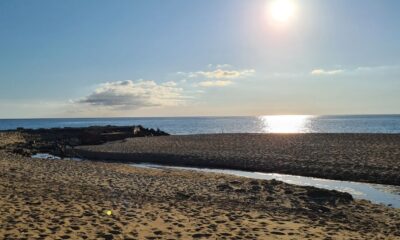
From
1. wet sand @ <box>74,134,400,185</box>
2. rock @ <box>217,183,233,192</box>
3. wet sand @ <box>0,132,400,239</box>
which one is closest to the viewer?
wet sand @ <box>0,132,400,239</box>

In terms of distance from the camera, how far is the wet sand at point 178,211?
9898mm

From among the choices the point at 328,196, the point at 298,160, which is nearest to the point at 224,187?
the point at 328,196

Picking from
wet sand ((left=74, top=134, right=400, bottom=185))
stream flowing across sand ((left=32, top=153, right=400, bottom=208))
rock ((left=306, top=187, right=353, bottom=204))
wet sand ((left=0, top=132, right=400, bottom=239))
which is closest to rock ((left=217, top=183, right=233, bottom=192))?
wet sand ((left=0, top=132, right=400, bottom=239))

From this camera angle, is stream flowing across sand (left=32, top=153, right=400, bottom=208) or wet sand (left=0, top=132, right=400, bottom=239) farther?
stream flowing across sand (left=32, top=153, right=400, bottom=208)

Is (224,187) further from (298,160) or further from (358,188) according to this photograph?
(298,160)

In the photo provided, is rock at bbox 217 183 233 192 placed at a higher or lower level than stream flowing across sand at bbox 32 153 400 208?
higher

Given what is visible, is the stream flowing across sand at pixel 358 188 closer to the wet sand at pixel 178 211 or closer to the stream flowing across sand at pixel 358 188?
the stream flowing across sand at pixel 358 188

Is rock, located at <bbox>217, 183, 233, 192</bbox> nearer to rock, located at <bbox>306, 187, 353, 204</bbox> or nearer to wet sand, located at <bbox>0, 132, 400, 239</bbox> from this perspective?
wet sand, located at <bbox>0, 132, 400, 239</bbox>

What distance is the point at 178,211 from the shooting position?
1238 cm

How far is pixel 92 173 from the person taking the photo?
2097 centimetres

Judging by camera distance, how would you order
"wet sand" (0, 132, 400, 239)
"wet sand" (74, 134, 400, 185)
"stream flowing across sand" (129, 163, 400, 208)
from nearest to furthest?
"wet sand" (0, 132, 400, 239), "stream flowing across sand" (129, 163, 400, 208), "wet sand" (74, 134, 400, 185)

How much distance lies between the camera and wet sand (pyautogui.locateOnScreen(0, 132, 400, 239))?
9898 mm

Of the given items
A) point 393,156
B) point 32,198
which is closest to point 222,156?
point 393,156

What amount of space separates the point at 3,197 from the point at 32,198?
90 centimetres
